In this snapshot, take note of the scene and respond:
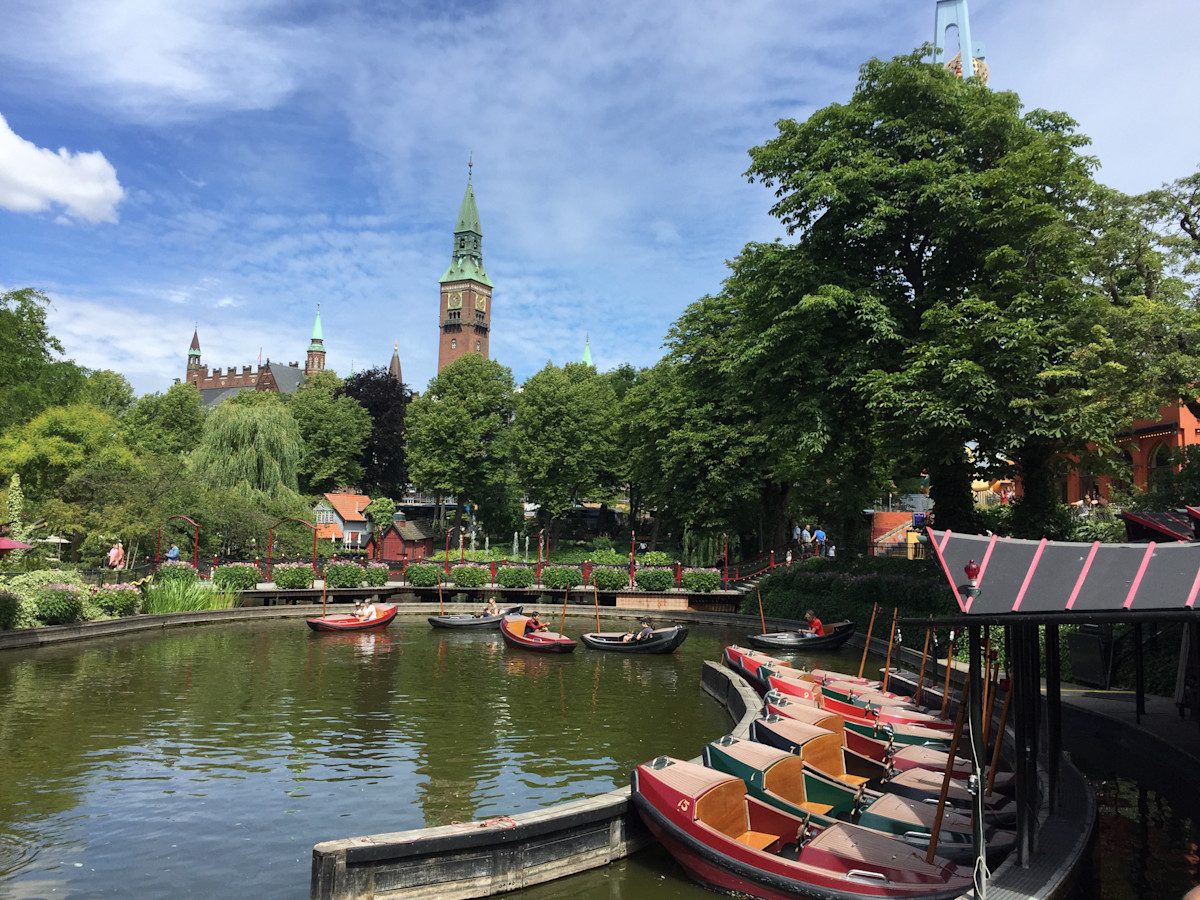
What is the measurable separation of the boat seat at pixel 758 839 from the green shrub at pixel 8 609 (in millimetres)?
24369

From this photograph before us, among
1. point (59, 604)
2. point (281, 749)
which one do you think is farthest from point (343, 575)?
point (281, 749)

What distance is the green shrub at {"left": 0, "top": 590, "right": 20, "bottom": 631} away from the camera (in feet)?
78.9

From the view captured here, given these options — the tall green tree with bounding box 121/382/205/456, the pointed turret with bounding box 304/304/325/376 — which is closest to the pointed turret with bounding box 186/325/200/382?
the pointed turret with bounding box 304/304/325/376

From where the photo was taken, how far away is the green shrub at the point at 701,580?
40219 millimetres

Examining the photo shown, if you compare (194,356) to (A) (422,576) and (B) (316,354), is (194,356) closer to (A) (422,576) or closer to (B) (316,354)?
(B) (316,354)

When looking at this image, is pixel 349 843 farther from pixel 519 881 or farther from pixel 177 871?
pixel 177 871

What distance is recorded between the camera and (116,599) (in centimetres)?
2853

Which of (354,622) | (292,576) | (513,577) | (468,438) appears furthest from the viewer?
(468,438)

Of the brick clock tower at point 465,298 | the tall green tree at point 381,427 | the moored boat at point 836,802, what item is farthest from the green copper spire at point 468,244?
the moored boat at point 836,802

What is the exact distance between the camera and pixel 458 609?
3828 cm

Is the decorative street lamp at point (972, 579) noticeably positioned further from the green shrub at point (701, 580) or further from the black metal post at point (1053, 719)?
the green shrub at point (701, 580)

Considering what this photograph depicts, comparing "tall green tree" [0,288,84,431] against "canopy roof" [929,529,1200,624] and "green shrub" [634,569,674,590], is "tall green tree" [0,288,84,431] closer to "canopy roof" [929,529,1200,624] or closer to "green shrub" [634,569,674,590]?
"green shrub" [634,569,674,590]

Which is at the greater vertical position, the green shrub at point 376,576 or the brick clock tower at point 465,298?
the brick clock tower at point 465,298

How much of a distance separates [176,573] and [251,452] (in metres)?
19.1
